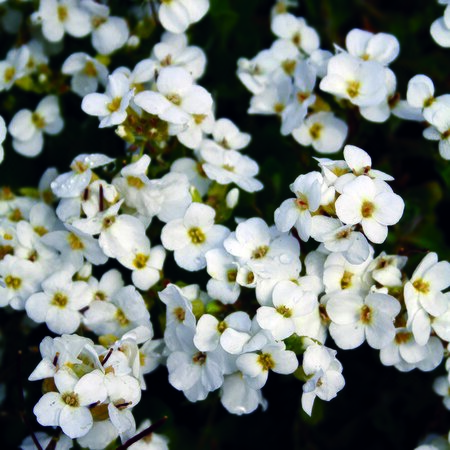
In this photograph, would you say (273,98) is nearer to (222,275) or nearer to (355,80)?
(355,80)

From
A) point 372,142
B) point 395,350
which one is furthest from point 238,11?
point 395,350

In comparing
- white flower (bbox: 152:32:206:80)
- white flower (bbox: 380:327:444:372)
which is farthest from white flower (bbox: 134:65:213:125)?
white flower (bbox: 380:327:444:372)

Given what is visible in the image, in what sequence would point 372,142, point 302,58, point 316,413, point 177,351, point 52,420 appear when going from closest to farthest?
point 52,420 < point 177,351 < point 316,413 < point 302,58 < point 372,142

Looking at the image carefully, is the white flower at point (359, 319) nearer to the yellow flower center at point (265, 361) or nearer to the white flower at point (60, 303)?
A: the yellow flower center at point (265, 361)

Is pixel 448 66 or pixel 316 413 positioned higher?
pixel 448 66

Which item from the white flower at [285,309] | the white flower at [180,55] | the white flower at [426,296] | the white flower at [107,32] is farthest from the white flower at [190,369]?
the white flower at [107,32]

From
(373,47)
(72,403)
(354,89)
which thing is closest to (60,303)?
(72,403)

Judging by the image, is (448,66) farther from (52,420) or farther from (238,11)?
(52,420)
